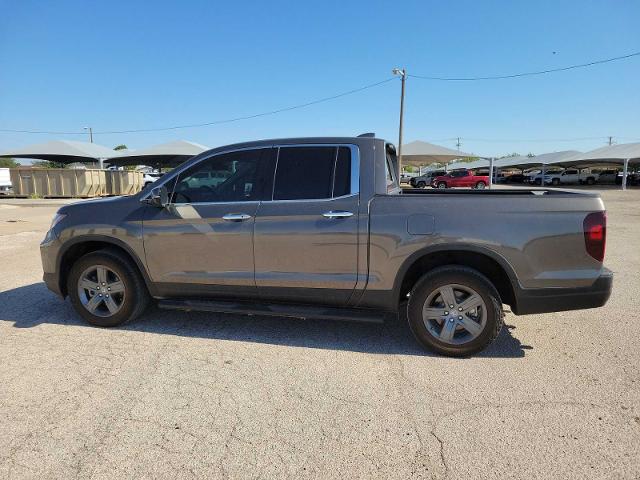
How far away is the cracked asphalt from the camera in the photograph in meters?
2.37

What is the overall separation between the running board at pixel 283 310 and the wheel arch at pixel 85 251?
472 millimetres

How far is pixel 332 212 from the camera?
11.9 feet

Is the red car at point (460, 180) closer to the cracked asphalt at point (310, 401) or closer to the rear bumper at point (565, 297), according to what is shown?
the cracked asphalt at point (310, 401)

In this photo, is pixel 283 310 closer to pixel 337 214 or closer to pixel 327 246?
pixel 327 246

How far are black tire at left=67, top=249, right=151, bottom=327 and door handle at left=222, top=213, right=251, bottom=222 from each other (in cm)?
117

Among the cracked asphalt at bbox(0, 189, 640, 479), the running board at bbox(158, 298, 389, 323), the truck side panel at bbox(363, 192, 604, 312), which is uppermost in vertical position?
the truck side panel at bbox(363, 192, 604, 312)

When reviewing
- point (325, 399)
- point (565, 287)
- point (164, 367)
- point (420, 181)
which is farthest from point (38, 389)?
point (420, 181)

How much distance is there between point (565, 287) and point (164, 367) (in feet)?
10.8

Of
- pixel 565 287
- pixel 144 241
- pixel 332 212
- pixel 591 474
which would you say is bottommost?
pixel 591 474

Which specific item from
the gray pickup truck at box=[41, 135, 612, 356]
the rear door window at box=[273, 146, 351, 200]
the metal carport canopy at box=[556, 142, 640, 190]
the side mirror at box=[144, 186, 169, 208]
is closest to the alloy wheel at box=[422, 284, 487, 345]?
the gray pickup truck at box=[41, 135, 612, 356]

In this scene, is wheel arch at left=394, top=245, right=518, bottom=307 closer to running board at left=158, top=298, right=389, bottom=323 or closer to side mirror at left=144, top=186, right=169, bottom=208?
running board at left=158, top=298, right=389, bottom=323

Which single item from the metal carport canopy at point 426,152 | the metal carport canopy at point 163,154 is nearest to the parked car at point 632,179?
the metal carport canopy at point 426,152

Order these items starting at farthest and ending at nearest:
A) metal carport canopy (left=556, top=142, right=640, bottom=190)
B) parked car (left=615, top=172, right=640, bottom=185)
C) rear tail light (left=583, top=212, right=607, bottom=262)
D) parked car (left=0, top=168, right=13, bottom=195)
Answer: parked car (left=615, top=172, right=640, bottom=185)
metal carport canopy (left=556, top=142, right=640, bottom=190)
parked car (left=0, top=168, right=13, bottom=195)
rear tail light (left=583, top=212, right=607, bottom=262)

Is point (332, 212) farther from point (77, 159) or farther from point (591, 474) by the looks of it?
point (77, 159)
